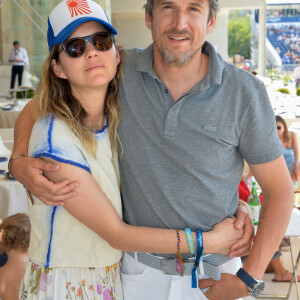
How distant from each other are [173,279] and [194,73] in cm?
72

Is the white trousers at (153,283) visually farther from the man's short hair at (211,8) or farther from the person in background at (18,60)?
the person in background at (18,60)

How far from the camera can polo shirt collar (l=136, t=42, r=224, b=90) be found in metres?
1.59

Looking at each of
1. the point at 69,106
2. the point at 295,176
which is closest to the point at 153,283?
the point at 69,106

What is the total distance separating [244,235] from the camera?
1671mm

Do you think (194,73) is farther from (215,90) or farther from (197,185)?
(197,185)

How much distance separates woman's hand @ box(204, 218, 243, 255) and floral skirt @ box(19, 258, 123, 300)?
36cm

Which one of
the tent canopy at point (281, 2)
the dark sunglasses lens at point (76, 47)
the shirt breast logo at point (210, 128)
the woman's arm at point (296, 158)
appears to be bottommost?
the woman's arm at point (296, 158)

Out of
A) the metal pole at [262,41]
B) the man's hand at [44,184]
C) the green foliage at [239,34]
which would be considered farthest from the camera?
the green foliage at [239,34]

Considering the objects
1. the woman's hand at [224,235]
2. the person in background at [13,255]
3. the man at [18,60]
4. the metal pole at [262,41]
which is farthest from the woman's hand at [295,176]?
the metal pole at [262,41]

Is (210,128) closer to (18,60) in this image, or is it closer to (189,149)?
(189,149)

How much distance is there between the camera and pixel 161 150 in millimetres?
1589

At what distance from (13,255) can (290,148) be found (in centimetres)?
359

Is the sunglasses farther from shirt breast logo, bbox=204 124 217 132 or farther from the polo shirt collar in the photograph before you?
shirt breast logo, bbox=204 124 217 132

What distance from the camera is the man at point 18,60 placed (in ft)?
46.1
